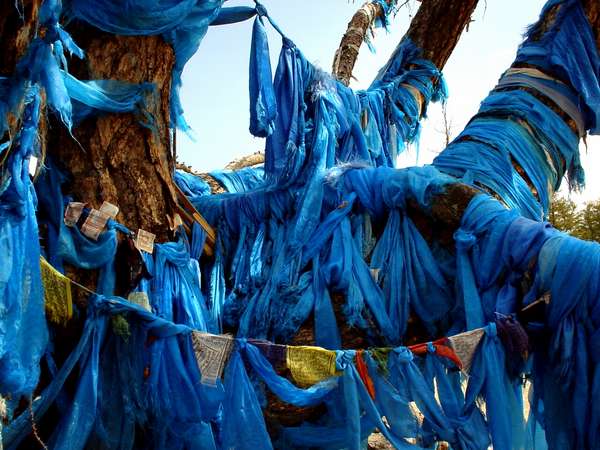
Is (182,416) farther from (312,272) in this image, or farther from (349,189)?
(349,189)

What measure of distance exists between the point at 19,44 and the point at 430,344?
2102 millimetres

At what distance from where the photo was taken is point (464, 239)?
3752 mm

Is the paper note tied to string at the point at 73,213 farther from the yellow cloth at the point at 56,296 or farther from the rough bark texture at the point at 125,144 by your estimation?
the yellow cloth at the point at 56,296

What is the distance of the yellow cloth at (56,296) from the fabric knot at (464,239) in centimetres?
192

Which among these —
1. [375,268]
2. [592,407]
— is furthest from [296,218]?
[592,407]

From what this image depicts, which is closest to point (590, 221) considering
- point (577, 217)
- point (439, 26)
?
point (577, 217)

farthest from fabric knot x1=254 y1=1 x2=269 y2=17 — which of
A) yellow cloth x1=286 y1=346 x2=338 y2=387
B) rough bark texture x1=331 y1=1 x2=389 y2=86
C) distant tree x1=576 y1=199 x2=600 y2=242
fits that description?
distant tree x1=576 y1=199 x2=600 y2=242

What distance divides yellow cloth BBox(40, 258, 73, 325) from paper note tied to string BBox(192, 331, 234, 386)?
0.58 metres

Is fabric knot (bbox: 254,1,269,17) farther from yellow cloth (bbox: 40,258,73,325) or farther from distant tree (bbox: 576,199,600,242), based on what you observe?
distant tree (bbox: 576,199,600,242)

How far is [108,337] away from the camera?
334cm

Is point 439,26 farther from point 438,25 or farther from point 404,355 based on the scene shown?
point 404,355

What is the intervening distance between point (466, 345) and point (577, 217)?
15460 millimetres

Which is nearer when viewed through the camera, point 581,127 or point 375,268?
point 375,268

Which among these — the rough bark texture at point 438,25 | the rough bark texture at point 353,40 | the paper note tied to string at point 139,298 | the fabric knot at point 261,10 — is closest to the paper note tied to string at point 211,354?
the paper note tied to string at point 139,298
